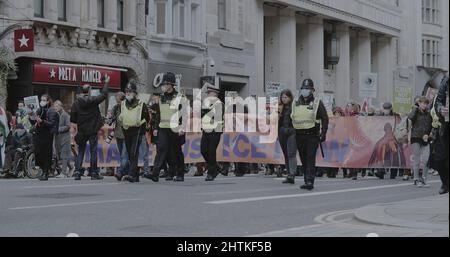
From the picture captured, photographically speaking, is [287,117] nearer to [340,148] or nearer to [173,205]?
[340,148]

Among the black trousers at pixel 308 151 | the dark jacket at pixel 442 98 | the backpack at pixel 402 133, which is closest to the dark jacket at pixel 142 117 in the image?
the black trousers at pixel 308 151

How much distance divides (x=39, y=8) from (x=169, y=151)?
14446 mm

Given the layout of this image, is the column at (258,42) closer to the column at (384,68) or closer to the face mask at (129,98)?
the column at (384,68)

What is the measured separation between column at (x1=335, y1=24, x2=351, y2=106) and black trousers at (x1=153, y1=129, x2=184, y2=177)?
34881 mm

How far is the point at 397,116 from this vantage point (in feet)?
77.0

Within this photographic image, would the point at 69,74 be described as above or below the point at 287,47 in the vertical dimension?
below

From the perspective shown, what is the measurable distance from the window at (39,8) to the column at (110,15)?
130 inches

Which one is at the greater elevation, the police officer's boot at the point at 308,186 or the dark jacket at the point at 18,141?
the dark jacket at the point at 18,141

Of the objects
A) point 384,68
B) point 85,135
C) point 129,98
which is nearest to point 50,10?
point 85,135

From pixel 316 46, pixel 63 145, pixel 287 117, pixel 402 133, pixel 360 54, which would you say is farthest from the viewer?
pixel 360 54

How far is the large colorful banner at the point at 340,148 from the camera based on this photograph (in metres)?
23.2

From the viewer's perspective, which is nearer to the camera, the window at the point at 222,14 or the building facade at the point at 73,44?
the building facade at the point at 73,44

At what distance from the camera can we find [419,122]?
18.7 meters
